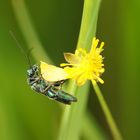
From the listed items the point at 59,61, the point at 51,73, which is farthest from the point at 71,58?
the point at 59,61

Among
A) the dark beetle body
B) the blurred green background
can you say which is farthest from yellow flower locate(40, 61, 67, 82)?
the blurred green background

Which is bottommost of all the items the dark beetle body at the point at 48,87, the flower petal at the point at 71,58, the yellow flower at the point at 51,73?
the dark beetle body at the point at 48,87

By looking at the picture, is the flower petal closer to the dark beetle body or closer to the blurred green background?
the dark beetle body

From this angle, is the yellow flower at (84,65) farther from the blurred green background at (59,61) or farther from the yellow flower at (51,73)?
the blurred green background at (59,61)

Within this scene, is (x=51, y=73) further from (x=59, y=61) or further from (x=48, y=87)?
(x=59, y=61)

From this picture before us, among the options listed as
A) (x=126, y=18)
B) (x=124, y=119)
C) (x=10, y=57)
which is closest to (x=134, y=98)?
Result: (x=124, y=119)

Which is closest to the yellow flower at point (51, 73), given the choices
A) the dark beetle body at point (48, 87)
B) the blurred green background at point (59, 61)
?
the dark beetle body at point (48, 87)
